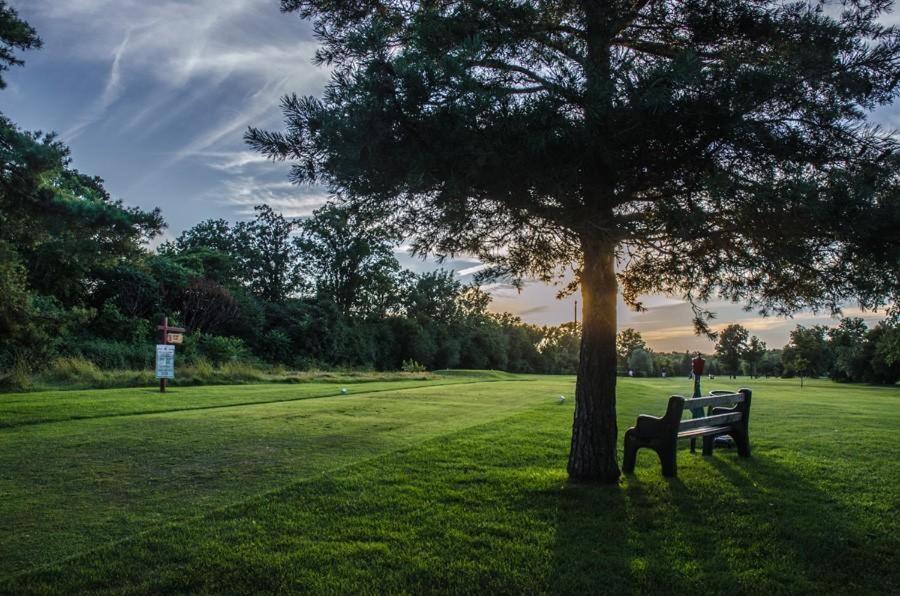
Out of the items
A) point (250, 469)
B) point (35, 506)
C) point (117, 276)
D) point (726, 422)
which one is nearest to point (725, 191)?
point (726, 422)

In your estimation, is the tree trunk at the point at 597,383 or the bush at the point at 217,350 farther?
the bush at the point at 217,350

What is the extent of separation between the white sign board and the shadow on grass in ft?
48.0

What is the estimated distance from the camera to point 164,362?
16953 mm

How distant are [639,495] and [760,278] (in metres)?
2.87

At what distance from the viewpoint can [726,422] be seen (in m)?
8.43

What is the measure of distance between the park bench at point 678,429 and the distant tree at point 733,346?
85.7m

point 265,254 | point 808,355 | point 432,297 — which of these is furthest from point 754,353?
point 265,254

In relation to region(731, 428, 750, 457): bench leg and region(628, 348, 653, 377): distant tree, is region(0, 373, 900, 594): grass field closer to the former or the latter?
region(731, 428, 750, 457): bench leg

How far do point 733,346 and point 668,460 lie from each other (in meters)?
92.7

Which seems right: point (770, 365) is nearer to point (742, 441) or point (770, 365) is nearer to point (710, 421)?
point (742, 441)

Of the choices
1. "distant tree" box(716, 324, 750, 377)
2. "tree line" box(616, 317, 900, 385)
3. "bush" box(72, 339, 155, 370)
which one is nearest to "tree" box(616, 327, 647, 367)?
"tree line" box(616, 317, 900, 385)

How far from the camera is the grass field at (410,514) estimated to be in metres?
3.95

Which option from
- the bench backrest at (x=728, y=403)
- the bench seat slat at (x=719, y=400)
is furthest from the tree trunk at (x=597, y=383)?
the bench seat slat at (x=719, y=400)

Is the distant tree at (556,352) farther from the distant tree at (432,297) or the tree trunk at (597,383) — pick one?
the tree trunk at (597,383)
